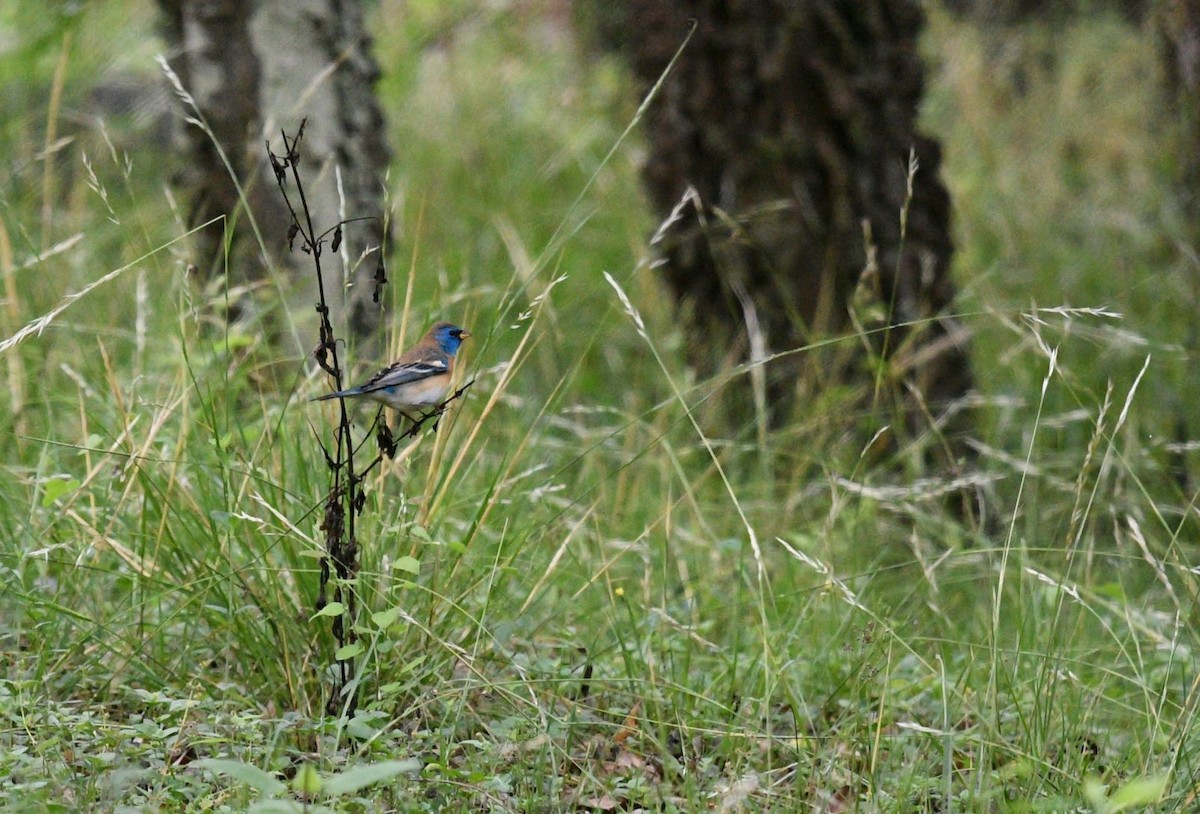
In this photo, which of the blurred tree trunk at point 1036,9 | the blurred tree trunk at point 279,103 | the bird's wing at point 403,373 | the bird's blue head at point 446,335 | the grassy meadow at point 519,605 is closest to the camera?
the grassy meadow at point 519,605

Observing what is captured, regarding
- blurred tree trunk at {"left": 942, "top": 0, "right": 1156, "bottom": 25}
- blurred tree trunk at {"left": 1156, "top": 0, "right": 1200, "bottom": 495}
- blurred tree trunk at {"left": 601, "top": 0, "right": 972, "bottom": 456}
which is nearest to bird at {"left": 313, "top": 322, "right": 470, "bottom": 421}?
blurred tree trunk at {"left": 601, "top": 0, "right": 972, "bottom": 456}

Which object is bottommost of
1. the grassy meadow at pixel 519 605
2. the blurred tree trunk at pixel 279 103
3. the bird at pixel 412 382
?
the grassy meadow at pixel 519 605

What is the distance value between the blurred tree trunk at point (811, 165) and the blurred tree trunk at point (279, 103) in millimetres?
1182

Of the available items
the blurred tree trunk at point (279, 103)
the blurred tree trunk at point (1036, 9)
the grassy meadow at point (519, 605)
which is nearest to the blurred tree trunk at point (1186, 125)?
the grassy meadow at point (519, 605)

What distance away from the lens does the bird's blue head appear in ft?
9.41

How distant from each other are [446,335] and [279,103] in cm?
182

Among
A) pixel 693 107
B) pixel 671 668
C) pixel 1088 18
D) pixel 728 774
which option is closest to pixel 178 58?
pixel 693 107

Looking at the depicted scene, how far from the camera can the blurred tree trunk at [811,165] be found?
490 centimetres

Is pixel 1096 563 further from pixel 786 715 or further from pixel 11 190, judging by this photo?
pixel 11 190

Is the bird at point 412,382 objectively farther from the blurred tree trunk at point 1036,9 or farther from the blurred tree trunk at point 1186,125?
the blurred tree trunk at point 1036,9

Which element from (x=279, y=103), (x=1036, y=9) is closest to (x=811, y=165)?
(x=279, y=103)

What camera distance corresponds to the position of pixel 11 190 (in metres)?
4.46

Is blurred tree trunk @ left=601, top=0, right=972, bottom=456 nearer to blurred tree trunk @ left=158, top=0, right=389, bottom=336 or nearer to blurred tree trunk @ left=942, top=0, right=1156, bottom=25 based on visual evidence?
blurred tree trunk @ left=158, top=0, right=389, bottom=336

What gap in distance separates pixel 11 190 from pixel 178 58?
1.04m
